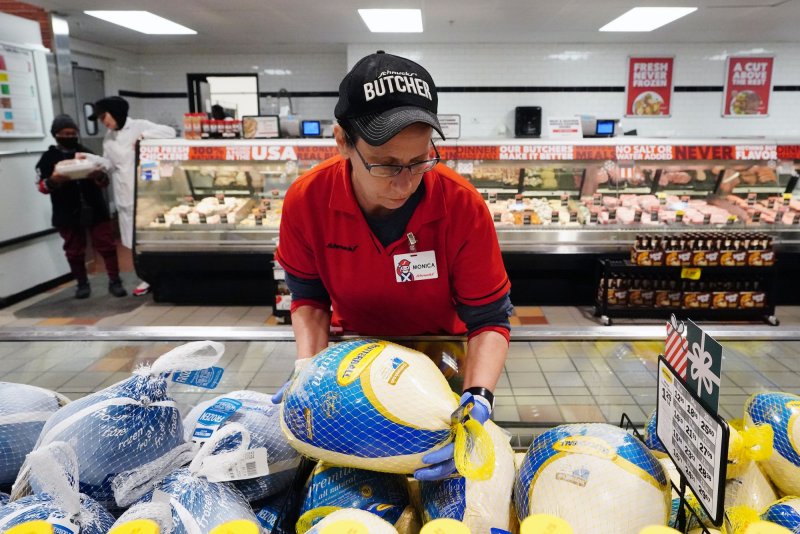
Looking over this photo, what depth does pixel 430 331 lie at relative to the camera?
168 cm

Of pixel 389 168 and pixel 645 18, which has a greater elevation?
pixel 645 18

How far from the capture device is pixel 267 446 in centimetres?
117

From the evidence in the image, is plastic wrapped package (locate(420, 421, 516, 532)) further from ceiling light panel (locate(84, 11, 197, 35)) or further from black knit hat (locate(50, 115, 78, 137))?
ceiling light panel (locate(84, 11, 197, 35))

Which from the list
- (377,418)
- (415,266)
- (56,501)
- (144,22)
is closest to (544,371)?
(415,266)

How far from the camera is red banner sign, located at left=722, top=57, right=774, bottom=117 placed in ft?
34.3

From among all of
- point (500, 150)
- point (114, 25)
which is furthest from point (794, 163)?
point (114, 25)

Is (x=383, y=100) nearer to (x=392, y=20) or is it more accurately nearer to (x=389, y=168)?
(x=389, y=168)

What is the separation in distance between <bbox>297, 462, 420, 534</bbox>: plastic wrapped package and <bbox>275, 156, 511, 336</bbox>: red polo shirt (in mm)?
563

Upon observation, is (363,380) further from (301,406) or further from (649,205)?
(649,205)

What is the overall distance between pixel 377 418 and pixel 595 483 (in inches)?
15.6

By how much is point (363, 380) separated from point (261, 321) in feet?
15.1

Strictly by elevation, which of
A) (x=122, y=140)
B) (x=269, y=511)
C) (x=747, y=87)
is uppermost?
(x=747, y=87)

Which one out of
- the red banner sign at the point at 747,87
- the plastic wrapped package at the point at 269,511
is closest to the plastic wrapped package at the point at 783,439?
the plastic wrapped package at the point at 269,511

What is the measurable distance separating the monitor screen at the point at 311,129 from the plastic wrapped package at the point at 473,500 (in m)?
4.72
